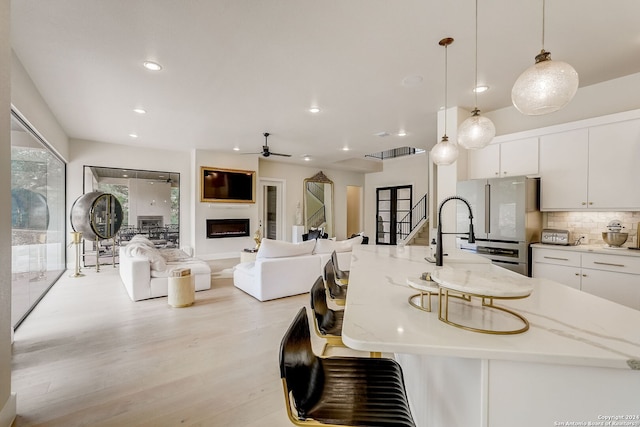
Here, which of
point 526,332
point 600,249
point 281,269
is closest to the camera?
point 526,332

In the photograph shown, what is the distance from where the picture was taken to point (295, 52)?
8.93 feet

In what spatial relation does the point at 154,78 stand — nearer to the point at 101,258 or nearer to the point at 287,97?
the point at 287,97

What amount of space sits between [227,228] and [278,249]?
158 inches

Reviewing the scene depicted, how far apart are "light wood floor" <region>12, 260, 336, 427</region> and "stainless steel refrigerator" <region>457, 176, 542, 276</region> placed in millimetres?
2615

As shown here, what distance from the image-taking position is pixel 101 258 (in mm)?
6305

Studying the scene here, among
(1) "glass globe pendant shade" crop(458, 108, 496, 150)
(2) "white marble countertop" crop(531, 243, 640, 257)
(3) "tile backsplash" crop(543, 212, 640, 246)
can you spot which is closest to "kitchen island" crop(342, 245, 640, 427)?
(1) "glass globe pendant shade" crop(458, 108, 496, 150)

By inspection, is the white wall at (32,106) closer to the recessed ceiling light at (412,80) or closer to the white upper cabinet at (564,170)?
the recessed ceiling light at (412,80)

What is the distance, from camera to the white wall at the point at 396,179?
829 cm

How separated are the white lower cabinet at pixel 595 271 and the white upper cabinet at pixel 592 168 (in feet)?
1.90

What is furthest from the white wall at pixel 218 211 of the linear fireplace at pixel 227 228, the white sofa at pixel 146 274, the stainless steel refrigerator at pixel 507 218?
the stainless steel refrigerator at pixel 507 218

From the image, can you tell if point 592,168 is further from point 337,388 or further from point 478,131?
point 337,388

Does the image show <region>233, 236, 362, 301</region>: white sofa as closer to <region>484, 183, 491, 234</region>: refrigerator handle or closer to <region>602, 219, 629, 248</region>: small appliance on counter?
<region>484, 183, 491, 234</region>: refrigerator handle

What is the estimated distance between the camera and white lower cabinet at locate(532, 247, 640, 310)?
272 centimetres

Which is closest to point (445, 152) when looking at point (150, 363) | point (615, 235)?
point (615, 235)
